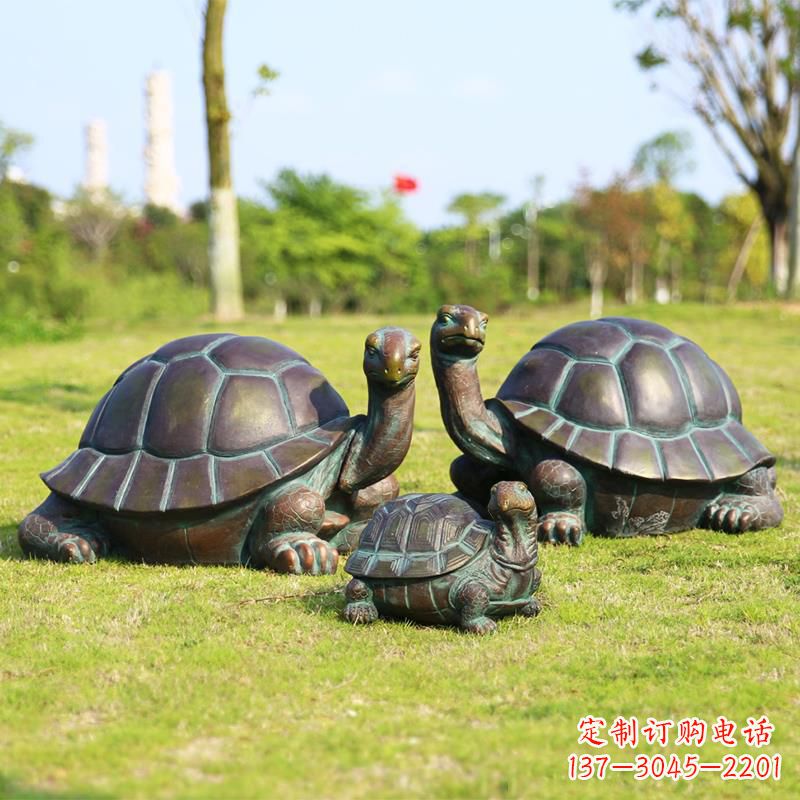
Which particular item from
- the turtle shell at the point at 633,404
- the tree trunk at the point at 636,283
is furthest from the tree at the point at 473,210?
the turtle shell at the point at 633,404

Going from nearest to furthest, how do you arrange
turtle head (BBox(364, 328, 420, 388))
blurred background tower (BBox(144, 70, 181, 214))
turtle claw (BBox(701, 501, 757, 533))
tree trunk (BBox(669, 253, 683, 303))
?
turtle head (BBox(364, 328, 420, 388))
turtle claw (BBox(701, 501, 757, 533))
tree trunk (BBox(669, 253, 683, 303))
blurred background tower (BBox(144, 70, 181, 214))

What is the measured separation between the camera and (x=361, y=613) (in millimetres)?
4777

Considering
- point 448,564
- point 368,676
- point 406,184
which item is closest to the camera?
point 368,676

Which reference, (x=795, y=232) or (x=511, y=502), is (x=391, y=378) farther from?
(x=795, y=232)

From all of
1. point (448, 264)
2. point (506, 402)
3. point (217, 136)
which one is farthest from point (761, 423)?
point (448, 264)

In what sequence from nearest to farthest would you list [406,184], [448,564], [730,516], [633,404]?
[448,564]
[633,404]
[730,516]
[406,184]

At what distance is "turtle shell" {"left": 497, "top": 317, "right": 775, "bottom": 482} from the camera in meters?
6.37

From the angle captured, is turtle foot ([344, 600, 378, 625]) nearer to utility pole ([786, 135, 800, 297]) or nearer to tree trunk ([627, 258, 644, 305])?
utility pole ([786, 135, 800, 297])

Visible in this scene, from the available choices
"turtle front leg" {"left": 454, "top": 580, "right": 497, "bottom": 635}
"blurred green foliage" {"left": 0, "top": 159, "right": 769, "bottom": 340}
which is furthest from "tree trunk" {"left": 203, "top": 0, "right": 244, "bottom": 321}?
"turtle front leg" {"left": 454, "top": 580, "right": 497, "bottom": 635}

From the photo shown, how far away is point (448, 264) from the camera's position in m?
58.0

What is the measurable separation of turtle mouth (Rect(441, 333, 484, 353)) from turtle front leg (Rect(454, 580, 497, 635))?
1591 mm

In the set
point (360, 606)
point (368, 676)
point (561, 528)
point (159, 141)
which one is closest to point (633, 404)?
point (561, 528)

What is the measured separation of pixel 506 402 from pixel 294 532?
1555mm

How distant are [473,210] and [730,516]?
71.3 m
